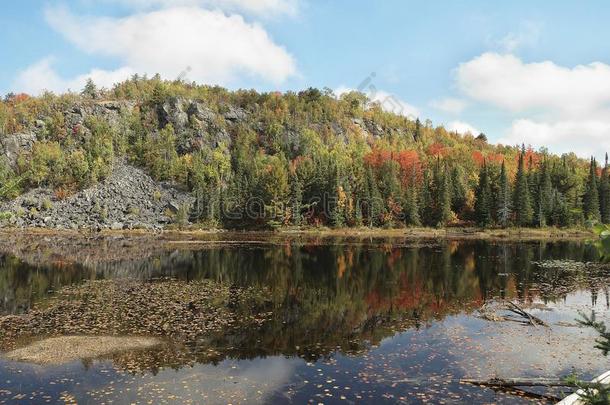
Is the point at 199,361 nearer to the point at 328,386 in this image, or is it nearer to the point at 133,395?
the point at 133,395

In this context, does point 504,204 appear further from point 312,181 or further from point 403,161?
point 312,181

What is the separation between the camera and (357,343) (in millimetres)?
24828

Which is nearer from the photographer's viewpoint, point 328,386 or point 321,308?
point 328,386

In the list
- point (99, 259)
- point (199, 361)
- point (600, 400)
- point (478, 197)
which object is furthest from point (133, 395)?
point (478, 197)

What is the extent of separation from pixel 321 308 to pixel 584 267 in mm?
37163

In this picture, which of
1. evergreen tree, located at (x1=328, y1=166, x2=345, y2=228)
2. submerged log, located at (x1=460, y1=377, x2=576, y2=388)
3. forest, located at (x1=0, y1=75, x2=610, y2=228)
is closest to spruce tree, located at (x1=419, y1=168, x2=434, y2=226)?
forest, located at (x1=0, y1=75, x2=610, y2=228)

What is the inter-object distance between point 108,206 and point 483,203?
108 m

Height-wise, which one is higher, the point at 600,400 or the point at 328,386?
the point at 600,400

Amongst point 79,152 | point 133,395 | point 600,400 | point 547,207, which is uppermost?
point 79,152

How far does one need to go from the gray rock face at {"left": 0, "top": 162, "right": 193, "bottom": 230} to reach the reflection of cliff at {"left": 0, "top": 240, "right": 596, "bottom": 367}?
65322 millimetres

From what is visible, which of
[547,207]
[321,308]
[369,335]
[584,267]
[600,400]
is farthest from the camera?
[547,207]

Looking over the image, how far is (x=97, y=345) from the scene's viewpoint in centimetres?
2423

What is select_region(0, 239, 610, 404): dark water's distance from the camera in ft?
59.7

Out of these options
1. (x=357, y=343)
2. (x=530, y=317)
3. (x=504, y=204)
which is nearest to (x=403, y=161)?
(x=504, y=204)
